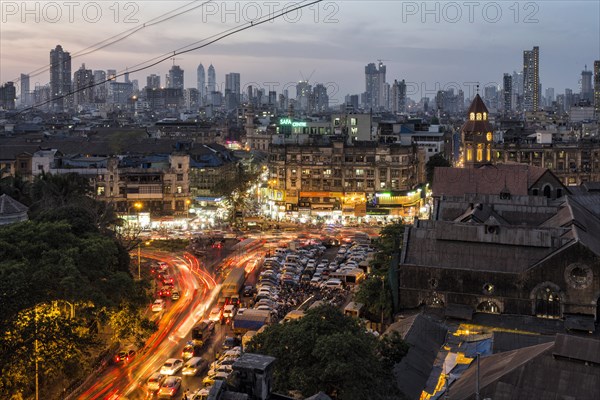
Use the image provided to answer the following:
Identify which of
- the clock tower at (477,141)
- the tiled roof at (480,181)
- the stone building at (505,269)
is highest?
the clock tower at (477,141)

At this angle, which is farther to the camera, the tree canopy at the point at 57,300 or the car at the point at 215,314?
the car at the point at 215,314

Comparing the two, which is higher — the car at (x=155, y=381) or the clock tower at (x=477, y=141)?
the clock tower at (x=477, y=141)

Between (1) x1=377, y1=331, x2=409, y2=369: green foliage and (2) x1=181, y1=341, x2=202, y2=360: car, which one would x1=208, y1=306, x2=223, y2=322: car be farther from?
(1) x1=377, y1=331, x2=409, y2=369: green foliage

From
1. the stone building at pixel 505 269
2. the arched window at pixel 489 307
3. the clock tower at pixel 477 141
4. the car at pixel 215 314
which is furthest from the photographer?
the clock tower at pixel 477 141

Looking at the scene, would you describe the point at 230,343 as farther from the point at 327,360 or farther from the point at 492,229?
the point at 327,360

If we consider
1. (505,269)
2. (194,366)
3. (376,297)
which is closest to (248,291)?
(376,297)

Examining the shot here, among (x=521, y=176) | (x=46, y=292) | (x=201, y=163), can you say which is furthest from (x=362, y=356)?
(x=201, y=163)

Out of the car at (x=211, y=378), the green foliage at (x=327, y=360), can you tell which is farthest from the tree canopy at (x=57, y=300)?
the green foliage at (x=327, y=360)

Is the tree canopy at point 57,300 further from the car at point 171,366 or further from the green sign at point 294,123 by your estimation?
the green sign at point 294,123
